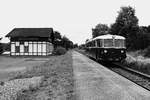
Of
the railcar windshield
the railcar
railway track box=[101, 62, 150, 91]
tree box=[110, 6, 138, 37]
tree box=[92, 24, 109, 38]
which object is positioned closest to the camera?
railway track box=[101, 62, 150, 91]

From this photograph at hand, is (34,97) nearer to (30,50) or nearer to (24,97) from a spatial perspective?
(24,97)

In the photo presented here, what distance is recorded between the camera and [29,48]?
39.5 meters

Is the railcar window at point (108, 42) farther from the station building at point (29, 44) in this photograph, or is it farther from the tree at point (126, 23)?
the tree at point (126, 23)

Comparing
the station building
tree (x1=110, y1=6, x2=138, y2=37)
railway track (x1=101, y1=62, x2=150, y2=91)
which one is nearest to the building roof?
the station building

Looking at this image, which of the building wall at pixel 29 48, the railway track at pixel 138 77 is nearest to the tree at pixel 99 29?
the building wall at pixel 29 48

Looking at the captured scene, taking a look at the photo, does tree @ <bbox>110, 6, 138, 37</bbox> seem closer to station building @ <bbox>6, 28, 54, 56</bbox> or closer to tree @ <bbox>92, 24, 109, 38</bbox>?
station building @ <bbox>6, 28, 54, 56</bbox>

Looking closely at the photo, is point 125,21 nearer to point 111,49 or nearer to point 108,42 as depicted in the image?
point 108,42

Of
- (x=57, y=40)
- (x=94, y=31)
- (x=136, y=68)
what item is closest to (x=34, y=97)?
(x=136, y=68)

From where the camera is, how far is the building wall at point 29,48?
1551 inches

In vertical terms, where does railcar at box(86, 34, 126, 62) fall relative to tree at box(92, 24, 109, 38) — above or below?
below

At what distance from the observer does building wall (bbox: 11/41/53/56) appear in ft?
129

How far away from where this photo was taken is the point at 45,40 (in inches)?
1574

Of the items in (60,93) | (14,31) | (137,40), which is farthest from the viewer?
(137,40)

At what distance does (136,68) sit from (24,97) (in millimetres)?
12177
